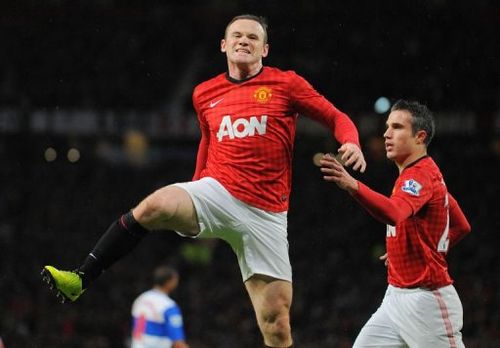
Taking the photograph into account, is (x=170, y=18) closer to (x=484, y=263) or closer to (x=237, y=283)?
(x=237, y=283)

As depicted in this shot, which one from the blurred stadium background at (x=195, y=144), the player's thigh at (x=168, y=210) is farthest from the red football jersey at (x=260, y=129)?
the blurred stadium background at (x=195, y=144)

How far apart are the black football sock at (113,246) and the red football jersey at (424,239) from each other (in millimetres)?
1561

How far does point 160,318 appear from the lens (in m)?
8.88

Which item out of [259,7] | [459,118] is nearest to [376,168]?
[459,118]

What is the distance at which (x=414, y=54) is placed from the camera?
67.9 ft

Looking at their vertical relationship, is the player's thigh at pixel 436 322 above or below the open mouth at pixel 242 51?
below

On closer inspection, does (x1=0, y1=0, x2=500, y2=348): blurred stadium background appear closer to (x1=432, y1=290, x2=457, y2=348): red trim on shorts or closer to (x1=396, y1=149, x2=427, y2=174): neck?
(x1=432, y1=290, x2=457, y2=348): red trim on shorts

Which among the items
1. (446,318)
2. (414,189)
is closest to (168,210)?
(414,189)

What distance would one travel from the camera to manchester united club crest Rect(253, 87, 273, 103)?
5.37 metres

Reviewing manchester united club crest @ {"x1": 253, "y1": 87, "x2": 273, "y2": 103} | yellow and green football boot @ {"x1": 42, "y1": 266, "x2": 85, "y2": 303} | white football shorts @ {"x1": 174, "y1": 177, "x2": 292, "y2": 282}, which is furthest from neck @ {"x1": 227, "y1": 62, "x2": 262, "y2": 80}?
yellow and green football boot @ {"x1": 42, "y1": 266, "x2": 85, "y2": 303}

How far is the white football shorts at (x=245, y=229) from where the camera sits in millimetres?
5160

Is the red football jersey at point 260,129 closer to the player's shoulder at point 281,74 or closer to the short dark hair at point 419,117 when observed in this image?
the player's shoulder at point 281,74

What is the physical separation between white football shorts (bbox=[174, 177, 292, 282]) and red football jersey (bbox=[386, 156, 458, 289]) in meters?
0.71

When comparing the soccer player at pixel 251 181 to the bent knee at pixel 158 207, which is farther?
the soccer player at pixel 251 181
